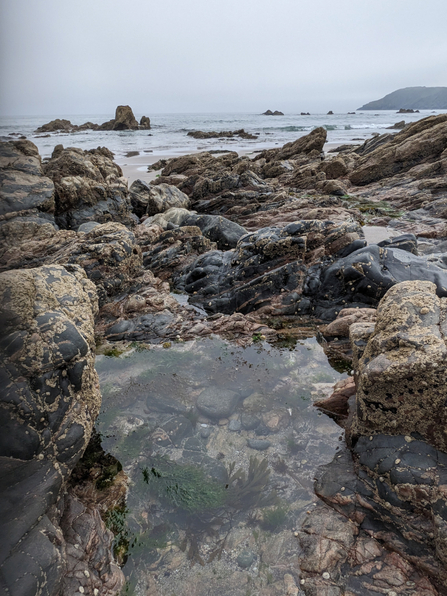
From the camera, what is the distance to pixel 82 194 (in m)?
13.4

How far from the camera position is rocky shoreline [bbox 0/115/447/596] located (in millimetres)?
2967

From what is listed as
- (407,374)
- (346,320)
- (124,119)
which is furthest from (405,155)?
(124,119)

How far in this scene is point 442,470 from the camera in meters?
Result: 3.14

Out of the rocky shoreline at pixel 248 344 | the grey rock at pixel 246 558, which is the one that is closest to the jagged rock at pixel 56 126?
the rocky shoreline at pixel 248 344

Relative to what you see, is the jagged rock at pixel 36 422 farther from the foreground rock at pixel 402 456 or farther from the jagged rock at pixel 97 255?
the jagged rock at pixel 97 255

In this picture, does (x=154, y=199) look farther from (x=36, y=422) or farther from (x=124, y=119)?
(x=124, y=119)

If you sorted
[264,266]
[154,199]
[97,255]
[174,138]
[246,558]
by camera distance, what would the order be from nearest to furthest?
[246,558] < [264,266] < [97,255] < [154,199] < [174,138]

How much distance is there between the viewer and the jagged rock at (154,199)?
16.6m

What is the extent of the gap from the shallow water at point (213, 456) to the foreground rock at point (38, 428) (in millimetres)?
597

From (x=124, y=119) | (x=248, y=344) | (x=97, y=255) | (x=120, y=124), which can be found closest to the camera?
(x=248, y=344)

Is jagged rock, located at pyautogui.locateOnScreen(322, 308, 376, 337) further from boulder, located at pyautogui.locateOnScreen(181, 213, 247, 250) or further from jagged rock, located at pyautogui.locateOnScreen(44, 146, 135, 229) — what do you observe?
jagged rock, located at pyautogui.locateOnScreen(44, 146, 135, 229)

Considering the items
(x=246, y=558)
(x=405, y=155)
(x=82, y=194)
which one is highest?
(x=405, y=155)

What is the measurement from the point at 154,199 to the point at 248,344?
12.1 metres

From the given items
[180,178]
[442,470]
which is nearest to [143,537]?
[442,470]
